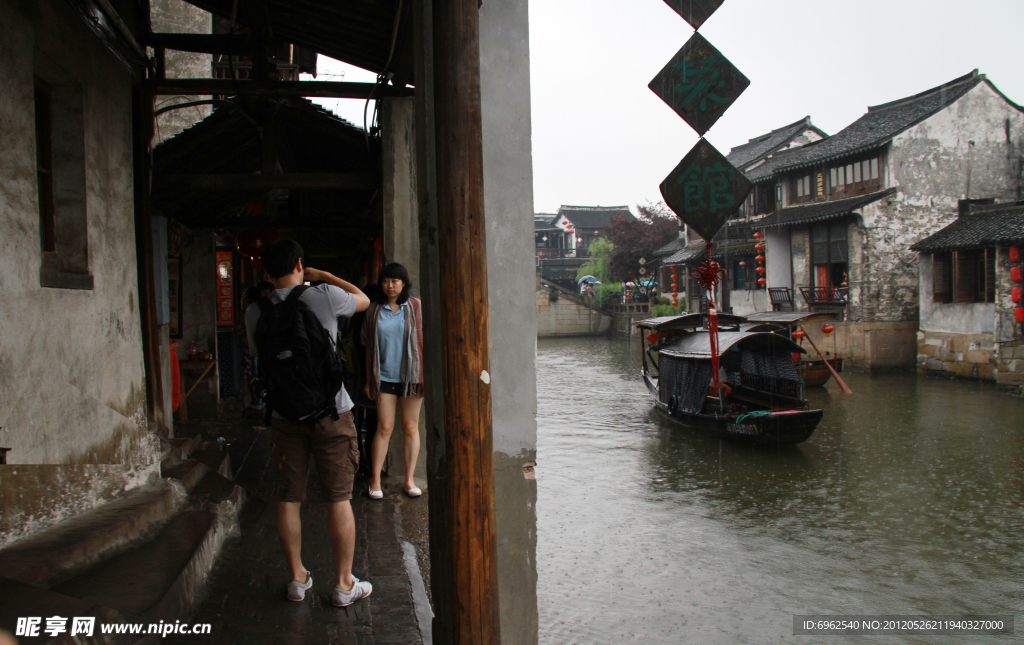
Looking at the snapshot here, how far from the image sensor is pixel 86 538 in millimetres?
3039

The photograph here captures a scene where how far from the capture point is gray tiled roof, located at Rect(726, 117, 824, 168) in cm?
2834

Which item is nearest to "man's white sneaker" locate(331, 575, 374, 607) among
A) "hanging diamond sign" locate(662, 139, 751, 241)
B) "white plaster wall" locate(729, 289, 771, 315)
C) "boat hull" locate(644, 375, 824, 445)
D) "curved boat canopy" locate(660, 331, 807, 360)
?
"hanging diamond sign" locate(662, 139, 751, 241)

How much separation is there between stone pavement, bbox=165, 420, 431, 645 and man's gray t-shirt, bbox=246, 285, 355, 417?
94 centimetres

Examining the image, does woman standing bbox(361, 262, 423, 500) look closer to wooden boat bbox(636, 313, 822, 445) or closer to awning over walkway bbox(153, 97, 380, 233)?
awning over walkway bbox(153, 97, 380, 233)

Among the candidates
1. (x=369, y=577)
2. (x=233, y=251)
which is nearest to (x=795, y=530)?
(x=369, y=577)

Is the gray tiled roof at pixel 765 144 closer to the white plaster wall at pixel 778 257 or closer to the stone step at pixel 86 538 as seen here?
the white plaster wall at pixel 778 257

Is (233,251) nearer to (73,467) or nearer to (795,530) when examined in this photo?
(73,467)

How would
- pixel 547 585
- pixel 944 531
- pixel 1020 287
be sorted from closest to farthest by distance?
pixel 547 585, pixel 944 531, pixel 1020 287

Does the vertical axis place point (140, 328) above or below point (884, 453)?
above

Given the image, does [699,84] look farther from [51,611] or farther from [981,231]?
[981,231]

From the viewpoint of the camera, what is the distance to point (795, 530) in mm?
7258

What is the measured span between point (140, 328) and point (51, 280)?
1411mm

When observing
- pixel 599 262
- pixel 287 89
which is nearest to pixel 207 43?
pixel 287 89

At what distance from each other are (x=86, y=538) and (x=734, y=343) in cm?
994
